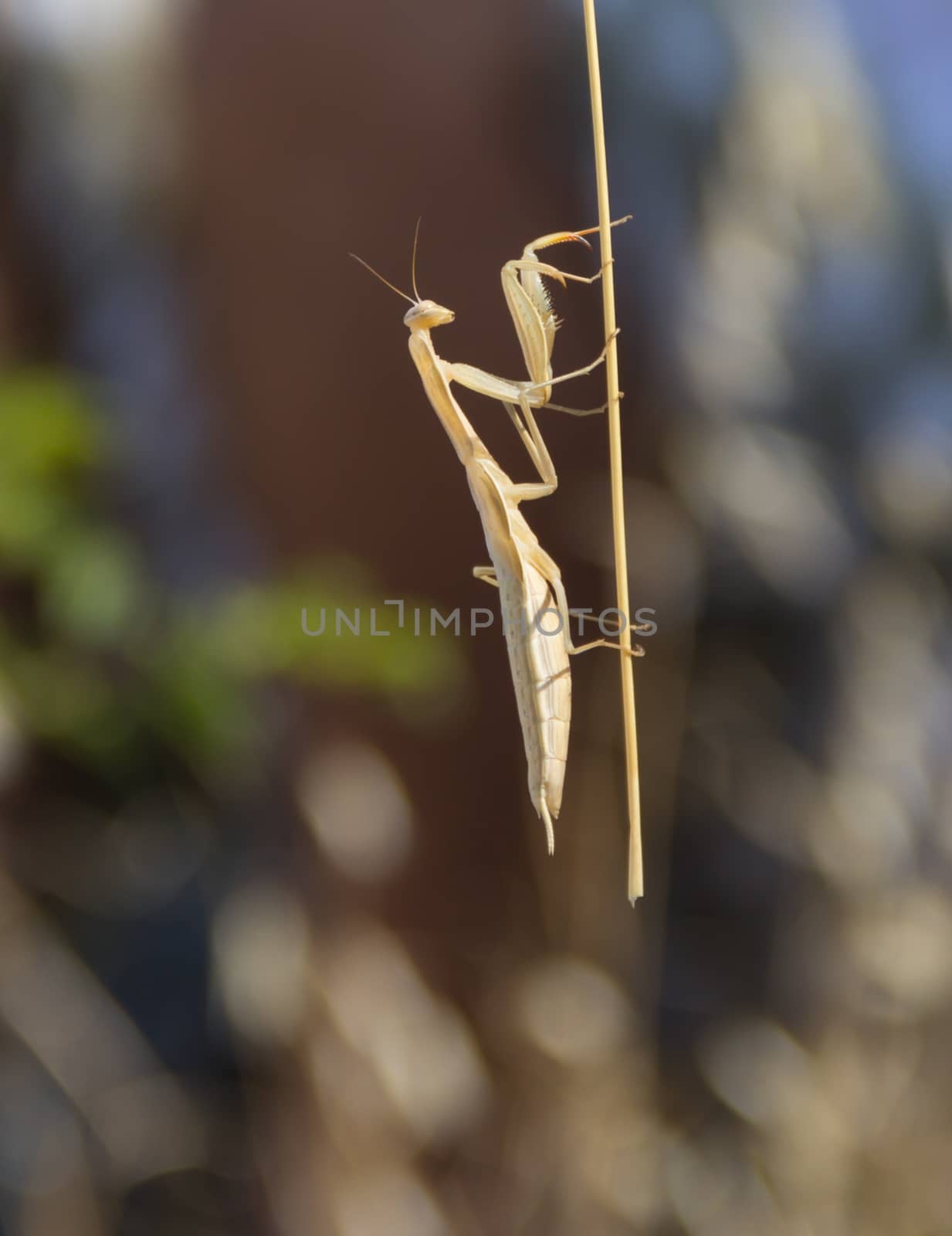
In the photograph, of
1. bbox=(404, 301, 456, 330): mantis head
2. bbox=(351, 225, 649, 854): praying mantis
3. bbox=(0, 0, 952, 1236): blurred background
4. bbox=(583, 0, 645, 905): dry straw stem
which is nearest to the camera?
bbox=(583, 0, 645, 905): dry straw stem

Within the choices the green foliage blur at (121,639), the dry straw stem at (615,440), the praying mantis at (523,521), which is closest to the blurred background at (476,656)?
the green foliage blur at (121,639)

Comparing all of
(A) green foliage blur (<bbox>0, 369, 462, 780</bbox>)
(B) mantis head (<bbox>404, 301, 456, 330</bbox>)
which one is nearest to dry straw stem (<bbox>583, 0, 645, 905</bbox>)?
(B) mantis head (<bbox>404, 301, 456, 330</bbox>)

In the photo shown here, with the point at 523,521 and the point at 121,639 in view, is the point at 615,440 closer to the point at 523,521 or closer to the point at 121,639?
the point at 523,521

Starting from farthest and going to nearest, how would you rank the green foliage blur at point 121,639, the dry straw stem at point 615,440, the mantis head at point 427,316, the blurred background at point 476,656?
1. the blurred background at point 476,656
2. the green foliage blur at point 121,639
3. the mantis head at point 427,316
4. the dry straw stem at point 615,440

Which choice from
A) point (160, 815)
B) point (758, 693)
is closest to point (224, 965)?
point (160, 815)

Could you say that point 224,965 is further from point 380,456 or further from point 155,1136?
point 380,456

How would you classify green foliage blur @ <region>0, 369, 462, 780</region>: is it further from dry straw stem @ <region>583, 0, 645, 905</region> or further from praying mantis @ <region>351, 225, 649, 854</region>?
dry straw stem @ <region>583, 0, 645, 905</region>

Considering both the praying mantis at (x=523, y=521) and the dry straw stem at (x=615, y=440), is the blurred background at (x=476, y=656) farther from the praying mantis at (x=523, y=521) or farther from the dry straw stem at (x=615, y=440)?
the dry straw stem at (x=615, y=440)
